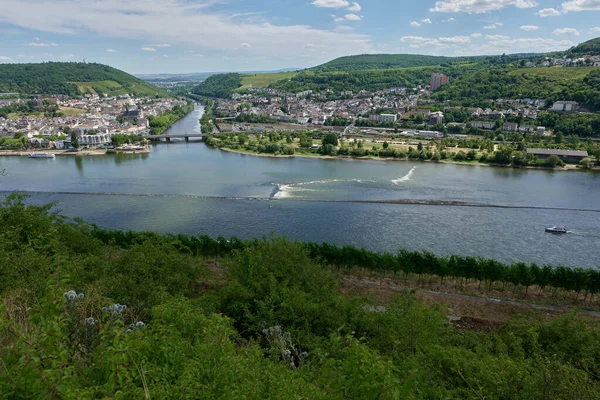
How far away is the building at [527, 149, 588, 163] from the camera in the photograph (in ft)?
54.2

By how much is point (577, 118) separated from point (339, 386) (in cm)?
2715

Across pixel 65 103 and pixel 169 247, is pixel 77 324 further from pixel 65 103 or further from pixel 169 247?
pixel 65 103

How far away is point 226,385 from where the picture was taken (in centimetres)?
150

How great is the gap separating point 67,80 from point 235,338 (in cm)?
5831

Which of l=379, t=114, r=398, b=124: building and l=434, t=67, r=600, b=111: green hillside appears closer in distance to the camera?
l=434, t=67, r=600, b=111: green hillside

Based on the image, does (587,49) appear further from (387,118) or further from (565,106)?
(387,118)

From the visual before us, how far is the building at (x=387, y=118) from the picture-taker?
93.9 feet

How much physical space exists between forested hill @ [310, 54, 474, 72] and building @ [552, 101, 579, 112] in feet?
147

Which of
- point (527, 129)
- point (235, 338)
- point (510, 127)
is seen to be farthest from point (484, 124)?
point (235, 338)

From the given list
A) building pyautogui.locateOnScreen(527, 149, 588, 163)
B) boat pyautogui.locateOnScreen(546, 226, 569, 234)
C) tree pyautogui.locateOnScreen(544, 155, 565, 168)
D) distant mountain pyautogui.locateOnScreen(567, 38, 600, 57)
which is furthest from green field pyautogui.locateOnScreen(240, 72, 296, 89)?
boat pyautogui.locateOnScreen(546, 226, 569, 234)

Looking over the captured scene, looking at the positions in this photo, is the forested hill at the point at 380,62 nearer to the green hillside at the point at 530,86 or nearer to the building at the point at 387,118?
the green hillside at the point at 530,86

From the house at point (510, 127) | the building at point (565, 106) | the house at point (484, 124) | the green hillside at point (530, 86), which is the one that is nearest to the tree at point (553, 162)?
the house at point (510, 127)

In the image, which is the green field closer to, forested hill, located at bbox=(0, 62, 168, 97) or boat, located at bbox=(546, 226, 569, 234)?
forested hill, located at bbox=(0, 62, 168, 97)

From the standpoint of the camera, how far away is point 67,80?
165 feet
